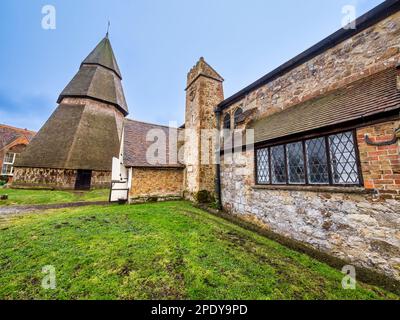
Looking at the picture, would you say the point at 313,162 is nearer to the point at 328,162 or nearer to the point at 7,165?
the point at 328,162

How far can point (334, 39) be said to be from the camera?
5359 mm

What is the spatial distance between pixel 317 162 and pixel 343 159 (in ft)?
1.85

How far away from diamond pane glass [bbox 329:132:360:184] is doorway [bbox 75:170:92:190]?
65.7 feet

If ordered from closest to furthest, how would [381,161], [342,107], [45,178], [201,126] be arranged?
1. [381,161]
2. [342,107]
3. [201,126]
4. [45,178]

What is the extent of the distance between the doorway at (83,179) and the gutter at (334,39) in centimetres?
1750

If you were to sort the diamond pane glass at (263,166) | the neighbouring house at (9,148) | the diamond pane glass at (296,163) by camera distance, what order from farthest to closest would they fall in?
the neighbouring house at (9,148) < the diamond pane glass at (263,166) < the diamond pane glass at (296,163)

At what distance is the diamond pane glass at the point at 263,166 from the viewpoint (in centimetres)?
582

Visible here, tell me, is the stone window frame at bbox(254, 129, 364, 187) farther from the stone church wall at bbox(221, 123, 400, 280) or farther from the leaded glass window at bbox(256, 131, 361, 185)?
the stone church wall at bbox(221, 123, 400, 280)

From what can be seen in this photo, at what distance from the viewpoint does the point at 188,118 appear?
11281 mm

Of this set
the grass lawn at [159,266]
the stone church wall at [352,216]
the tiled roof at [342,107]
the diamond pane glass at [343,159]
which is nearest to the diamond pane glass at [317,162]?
the diamond pane glass at [343,159]

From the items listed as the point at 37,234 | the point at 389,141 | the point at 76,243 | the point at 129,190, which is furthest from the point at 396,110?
the point at 129,190

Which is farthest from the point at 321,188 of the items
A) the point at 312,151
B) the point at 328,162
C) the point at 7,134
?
the point at 7,134

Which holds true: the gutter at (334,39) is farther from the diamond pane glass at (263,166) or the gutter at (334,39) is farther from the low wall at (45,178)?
Answer: the low wall at (45,178)
